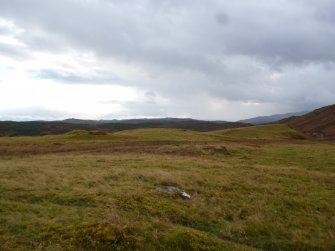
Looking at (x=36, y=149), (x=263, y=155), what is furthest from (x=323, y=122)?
(x=36, y=149)

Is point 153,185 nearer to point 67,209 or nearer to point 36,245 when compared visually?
point 67,209

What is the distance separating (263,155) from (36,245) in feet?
107

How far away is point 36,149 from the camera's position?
144 feet

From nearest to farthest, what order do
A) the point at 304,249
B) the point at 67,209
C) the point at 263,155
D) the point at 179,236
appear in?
the point at 179,236
the point at 304,249
the point at 67,209
the point at 263,155

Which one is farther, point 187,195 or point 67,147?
point 67,147

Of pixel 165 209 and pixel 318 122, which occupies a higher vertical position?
pixel 318 122

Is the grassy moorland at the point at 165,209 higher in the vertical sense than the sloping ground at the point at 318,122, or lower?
lower

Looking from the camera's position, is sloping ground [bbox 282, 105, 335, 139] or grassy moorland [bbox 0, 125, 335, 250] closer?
grassy moorland [bbox 0, 125, 335, 250]

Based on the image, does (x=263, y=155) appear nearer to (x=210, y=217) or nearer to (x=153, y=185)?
(x=153, y=185)

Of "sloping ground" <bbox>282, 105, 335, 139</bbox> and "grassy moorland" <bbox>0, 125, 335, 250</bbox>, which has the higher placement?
"sloping ground" <bbox>282, 105, 335, 139</bbox>

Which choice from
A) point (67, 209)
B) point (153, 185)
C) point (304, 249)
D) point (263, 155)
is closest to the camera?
point (304, 249)

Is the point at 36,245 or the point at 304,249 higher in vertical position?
the point at 36,245

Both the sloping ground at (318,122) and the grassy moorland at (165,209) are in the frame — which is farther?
the sloping ground at (318,122)

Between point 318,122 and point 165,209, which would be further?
point 318,122
